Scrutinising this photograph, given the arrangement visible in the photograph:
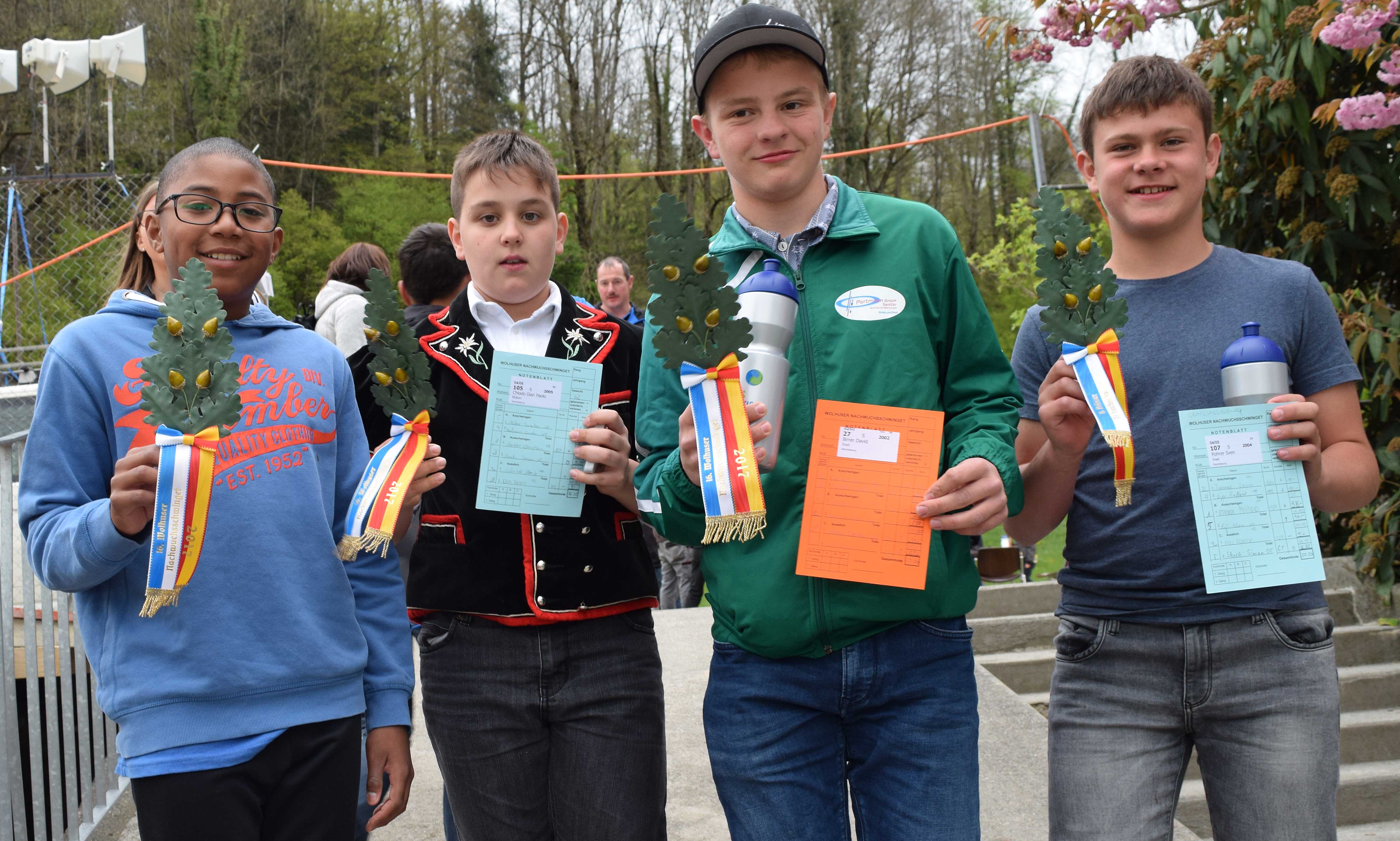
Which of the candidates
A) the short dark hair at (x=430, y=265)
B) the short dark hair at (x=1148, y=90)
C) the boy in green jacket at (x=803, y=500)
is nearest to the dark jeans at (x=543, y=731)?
the boy in green jacket at (x=803, y=500)

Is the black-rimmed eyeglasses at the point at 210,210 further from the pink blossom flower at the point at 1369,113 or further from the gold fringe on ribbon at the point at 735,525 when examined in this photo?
the pink blossom flower at the point at 1369,113

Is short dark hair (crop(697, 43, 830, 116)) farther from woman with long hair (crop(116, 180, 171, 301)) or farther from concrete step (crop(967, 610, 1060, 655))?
concrete step (crop(967, 610, 1060, 655))

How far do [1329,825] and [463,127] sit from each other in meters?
29.4

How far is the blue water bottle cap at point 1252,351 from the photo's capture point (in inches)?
70.8

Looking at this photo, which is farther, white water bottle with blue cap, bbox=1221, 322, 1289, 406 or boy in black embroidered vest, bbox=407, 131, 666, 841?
boy in black embroidered vest, bbox=407, 131, 666, 841

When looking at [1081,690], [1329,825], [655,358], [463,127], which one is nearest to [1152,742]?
[1081,690]

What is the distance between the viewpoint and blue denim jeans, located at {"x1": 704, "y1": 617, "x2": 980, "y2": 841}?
1733 mm

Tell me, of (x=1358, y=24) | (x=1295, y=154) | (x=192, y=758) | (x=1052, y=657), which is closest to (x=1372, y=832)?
(x=1052, y=657)

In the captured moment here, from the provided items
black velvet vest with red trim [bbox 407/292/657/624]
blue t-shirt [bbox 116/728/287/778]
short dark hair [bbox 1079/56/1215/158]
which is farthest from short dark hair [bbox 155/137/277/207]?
short dark hair [bbox 1079/56/1215/158]

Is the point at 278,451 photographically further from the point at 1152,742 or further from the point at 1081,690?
the point at 1152,742

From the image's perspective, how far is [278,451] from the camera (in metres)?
1.90

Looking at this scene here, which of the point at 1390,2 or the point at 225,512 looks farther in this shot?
the point at 1390,2

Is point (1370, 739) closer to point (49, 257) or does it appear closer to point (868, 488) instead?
point (868, 488)

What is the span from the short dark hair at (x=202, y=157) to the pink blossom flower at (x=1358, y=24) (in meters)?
3.47
